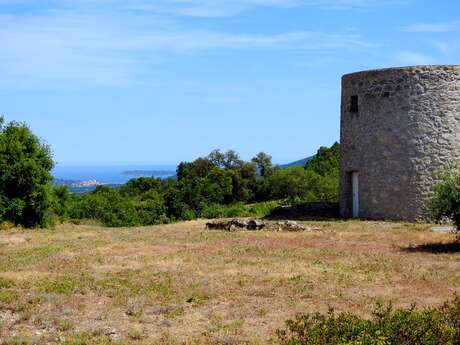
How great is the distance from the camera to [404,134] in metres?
24.3


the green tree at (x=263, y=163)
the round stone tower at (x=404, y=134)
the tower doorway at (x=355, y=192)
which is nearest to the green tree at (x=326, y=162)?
the green tree at (x=263, y=163)

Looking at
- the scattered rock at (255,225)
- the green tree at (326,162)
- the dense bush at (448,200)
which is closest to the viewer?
the dense bush at (448,200)

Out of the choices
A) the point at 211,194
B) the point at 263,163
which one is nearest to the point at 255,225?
the point at 211,194

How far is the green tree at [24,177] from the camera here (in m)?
25.8

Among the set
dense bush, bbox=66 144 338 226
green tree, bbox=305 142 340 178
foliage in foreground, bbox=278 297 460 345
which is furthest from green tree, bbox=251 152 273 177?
foliage in foreground, bbox=278 297 460 345

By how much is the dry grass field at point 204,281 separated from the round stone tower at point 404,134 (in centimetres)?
289

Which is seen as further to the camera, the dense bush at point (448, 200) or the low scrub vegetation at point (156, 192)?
the low scrub vegetation at point (156, 192)

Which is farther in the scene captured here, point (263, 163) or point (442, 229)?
point (263, 163)

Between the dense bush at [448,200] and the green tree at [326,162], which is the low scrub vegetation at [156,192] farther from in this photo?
the dense bush at [448,200]

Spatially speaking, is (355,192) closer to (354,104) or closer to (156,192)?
(354,104)

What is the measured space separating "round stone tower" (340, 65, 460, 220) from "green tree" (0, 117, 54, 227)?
43.7 feet

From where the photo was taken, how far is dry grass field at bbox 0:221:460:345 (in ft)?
33.8

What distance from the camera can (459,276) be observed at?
13945 millimetres

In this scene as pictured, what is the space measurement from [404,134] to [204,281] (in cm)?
1341
